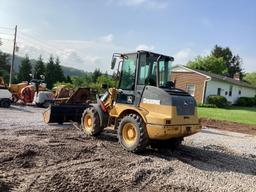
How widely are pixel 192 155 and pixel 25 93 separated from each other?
16.3 meters

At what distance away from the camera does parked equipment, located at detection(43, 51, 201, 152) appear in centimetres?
955

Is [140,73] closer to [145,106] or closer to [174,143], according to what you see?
[145,106]

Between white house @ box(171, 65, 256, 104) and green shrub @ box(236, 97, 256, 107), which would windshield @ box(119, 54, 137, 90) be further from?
green shrub @ box(236, 97, 256, 107)

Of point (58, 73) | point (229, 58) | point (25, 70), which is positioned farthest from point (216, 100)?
point (229, 58)

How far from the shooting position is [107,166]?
8.14 m

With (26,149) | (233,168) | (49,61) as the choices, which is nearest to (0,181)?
(26,149)

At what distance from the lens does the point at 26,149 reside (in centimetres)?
908

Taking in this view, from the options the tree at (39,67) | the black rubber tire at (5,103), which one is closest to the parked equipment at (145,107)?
the black rubber tire at (5,103)

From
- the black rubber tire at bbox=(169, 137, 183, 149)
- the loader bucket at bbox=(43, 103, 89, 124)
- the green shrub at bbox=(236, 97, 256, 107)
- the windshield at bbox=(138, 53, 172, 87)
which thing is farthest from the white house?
the windshield at bbox=(138, 53, 172, 87)

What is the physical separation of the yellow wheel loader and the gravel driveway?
1.65 feet

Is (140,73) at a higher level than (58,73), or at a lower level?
lower

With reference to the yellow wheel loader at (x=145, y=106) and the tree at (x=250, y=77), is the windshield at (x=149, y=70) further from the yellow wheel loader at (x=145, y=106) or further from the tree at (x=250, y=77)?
the tree at (x=250, y=77)

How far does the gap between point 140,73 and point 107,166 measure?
10.4ft

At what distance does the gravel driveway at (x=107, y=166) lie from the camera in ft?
22.5
